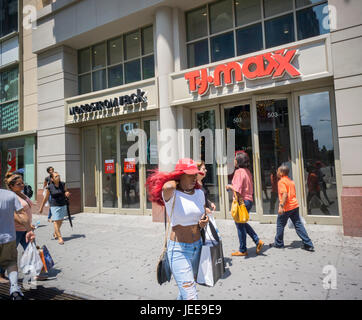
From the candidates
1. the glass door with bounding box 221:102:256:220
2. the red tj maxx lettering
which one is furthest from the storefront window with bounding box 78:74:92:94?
the glass door with bounding box 221:102:256:220

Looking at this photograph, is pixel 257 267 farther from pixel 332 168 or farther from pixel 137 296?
pixel 332 168

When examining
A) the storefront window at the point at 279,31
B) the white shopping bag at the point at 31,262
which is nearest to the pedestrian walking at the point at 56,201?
the white shopping bag at the point at 31,262

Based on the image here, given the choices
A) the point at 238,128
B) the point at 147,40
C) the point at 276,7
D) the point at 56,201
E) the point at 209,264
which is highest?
the point at 147,40

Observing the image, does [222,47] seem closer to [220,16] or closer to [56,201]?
[220,16]

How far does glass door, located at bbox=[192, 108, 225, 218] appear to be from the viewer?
838 centimetres

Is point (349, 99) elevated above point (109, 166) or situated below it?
above

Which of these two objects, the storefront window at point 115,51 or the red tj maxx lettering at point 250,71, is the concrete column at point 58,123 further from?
the red tj maxx lettering at point 250,71

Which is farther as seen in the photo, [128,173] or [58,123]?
[58,123]

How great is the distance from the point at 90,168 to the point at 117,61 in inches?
175

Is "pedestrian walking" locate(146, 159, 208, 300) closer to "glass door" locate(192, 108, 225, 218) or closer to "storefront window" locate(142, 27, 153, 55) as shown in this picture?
"glass door" locate(192, 108, 225, 218)

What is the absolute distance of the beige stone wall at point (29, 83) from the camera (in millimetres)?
12125

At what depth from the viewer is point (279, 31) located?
7.68 metres

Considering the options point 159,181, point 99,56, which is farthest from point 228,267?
point 99,56

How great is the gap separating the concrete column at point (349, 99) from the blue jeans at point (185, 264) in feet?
15.2
